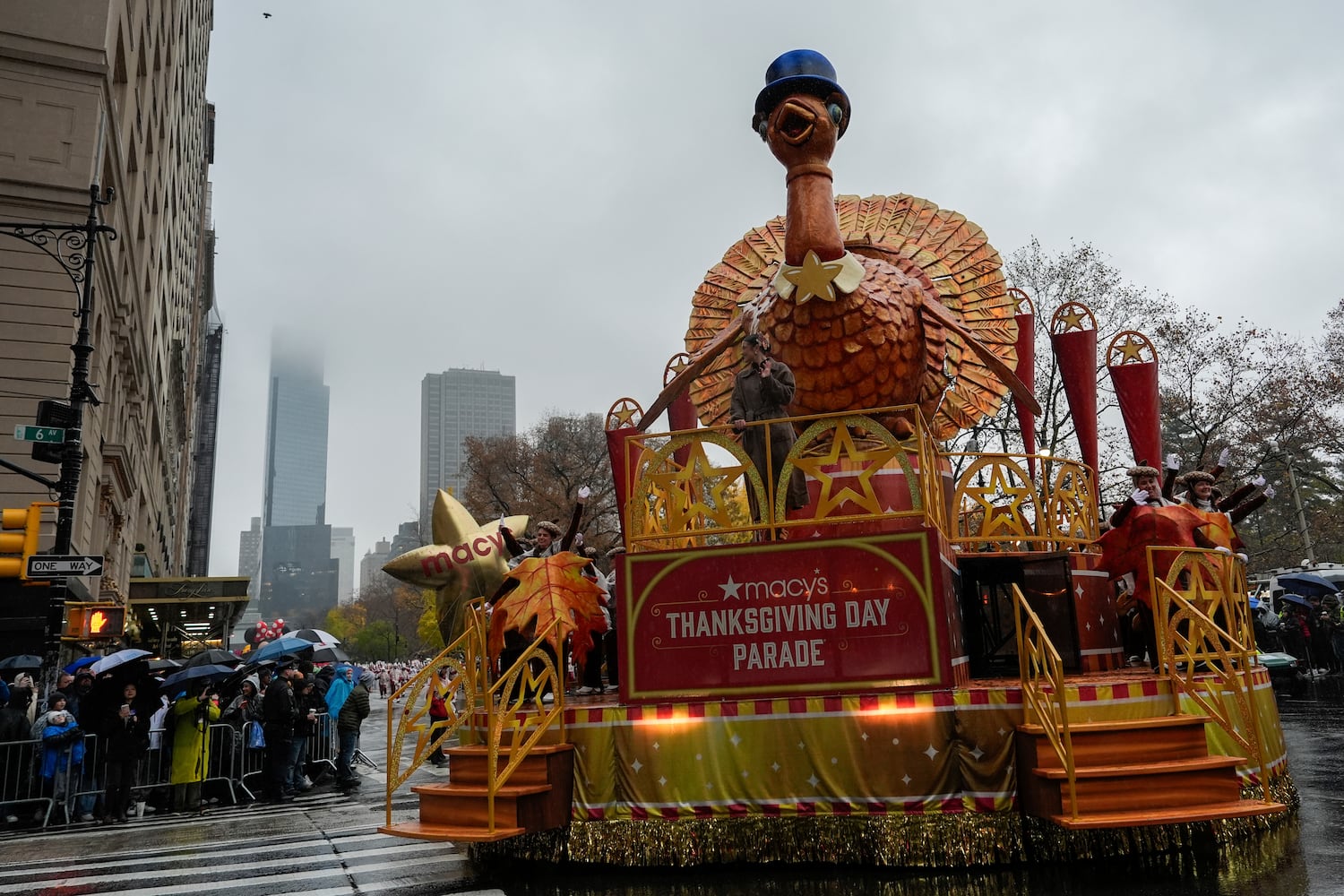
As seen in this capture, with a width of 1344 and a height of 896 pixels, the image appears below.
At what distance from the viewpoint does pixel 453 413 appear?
172625mm

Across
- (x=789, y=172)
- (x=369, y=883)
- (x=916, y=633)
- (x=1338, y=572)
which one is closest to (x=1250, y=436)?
(x=1338, y=572)

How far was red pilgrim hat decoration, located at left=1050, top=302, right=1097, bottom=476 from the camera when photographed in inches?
478

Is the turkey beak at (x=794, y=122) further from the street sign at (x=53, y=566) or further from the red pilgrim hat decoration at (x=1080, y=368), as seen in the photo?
the street sign at (x=53, y=566)

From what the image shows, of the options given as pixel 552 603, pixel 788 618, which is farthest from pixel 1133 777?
pixel 552 603

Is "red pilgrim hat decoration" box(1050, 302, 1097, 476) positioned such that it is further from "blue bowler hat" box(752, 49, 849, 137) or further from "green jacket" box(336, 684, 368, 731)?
"green jacket" box(336, 684, 368, 731)

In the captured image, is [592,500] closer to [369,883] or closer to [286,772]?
[286,772]

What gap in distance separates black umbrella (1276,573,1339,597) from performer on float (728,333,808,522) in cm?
2005

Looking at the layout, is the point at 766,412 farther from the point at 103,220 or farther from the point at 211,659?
the point at 103,220

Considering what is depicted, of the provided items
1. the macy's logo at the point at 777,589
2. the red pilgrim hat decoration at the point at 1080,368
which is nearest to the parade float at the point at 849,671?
the macy's logo at the point at 777,589

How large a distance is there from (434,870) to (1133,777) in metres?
5.60

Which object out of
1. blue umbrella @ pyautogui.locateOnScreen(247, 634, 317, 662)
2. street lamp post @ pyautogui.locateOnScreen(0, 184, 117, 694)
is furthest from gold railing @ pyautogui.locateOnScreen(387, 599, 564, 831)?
blue umbrella @ pyautogui.locateOnScreen(247, 634, 317, 662)

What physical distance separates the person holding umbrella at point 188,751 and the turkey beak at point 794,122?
11.0 metres

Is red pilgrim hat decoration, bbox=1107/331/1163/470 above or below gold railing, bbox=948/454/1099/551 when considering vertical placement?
above

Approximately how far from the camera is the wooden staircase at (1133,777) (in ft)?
21.0
